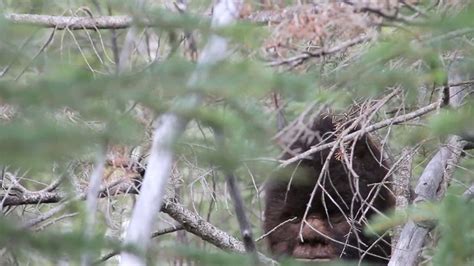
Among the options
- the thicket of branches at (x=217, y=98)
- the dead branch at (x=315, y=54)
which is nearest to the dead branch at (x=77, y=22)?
the thicket of branches at (x=217, y=98)

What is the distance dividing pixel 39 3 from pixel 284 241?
222cm

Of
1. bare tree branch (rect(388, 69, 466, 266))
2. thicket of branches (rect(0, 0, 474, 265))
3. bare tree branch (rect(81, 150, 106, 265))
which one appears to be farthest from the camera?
bare tree branch (rect(388, 69, 466, 266))

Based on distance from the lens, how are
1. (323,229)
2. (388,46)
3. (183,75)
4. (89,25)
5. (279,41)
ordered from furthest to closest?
(323,229)
(89,25)
(279,41)
(388,46)
(183,75)

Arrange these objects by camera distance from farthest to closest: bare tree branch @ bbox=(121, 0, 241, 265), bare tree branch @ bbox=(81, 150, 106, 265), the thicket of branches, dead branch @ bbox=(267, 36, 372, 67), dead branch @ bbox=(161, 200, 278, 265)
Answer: dead branch @ bbox=(161, 200, 278, 265)
dead branch @ bbox=(267, 36, 372, 67)
bare tree branch @ bbox=(121, 0, 241, 265)
bare tree branch @ bbox=(81, 150, 106, 265)
the thicket of branches

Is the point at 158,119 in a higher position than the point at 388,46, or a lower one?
lower

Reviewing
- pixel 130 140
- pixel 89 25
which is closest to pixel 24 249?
pixel 130 140

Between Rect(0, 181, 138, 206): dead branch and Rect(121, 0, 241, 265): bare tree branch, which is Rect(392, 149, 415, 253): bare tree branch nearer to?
Rect(0, 181, 138, 206): dead branch

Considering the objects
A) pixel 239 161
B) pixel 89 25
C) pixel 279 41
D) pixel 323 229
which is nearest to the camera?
pixel 239 161

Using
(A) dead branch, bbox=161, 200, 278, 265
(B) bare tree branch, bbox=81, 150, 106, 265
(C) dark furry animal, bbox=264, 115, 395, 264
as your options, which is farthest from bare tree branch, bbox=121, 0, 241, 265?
(C) dark furry animal, bbox=264, 115, 395, 264

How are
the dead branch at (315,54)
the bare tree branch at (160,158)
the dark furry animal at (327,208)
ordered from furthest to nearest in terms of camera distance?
the dark furry animal at (327,208)
the dead branch at (315,54)
the bare tree branch at (160,158)

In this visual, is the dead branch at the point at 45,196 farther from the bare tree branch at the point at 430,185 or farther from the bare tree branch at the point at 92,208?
the bare tree branch at the point at 92,208

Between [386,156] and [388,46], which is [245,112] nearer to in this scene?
[388,46]

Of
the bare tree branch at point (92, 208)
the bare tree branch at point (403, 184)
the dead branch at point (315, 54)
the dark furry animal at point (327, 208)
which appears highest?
the dead branch at point (315, 54)

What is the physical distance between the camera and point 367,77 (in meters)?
3.56
